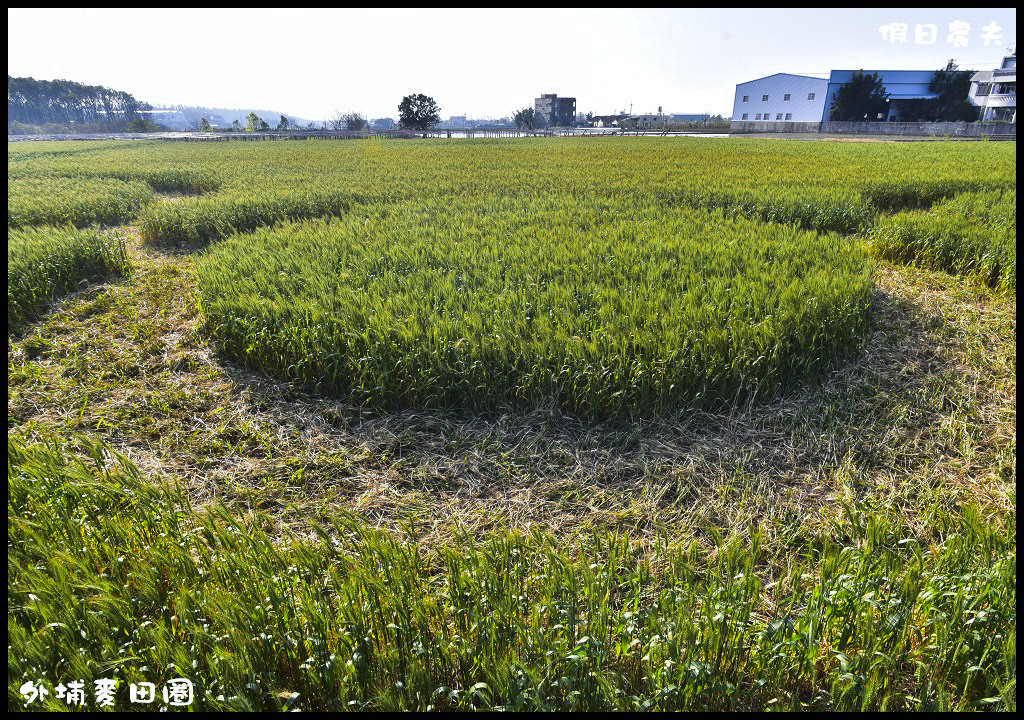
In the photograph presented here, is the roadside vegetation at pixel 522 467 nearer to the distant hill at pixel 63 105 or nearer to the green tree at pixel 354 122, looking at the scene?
the green tree at pixel 354 122

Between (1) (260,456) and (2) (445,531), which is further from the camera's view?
(1) (260,456)

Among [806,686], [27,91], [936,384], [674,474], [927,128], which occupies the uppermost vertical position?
[27,91]

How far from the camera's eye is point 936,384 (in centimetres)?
398

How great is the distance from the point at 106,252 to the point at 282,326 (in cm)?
470

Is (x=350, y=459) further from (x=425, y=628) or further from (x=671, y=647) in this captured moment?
(x=671, y=647)

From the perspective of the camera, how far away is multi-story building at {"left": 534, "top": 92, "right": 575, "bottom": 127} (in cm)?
9294

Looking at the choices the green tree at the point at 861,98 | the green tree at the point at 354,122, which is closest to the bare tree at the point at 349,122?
the green tree at the point at 354,122

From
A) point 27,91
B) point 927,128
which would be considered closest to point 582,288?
point 927,128

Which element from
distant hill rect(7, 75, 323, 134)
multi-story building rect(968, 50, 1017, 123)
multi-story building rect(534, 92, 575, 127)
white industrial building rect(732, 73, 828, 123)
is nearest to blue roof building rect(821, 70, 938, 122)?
white industrial building rect(732, 73, 828, 123)

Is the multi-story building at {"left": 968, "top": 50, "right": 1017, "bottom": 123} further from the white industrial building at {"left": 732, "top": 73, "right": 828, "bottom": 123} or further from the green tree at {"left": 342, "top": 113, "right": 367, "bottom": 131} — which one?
the green tree at {"left": 342, "top": 113, "right": 367, "bottom": 131}

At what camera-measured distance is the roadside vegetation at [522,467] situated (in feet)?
5.59

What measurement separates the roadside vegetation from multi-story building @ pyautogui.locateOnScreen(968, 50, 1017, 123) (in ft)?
218

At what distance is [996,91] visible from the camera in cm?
5291

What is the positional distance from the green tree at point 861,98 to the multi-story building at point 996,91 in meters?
15.8
